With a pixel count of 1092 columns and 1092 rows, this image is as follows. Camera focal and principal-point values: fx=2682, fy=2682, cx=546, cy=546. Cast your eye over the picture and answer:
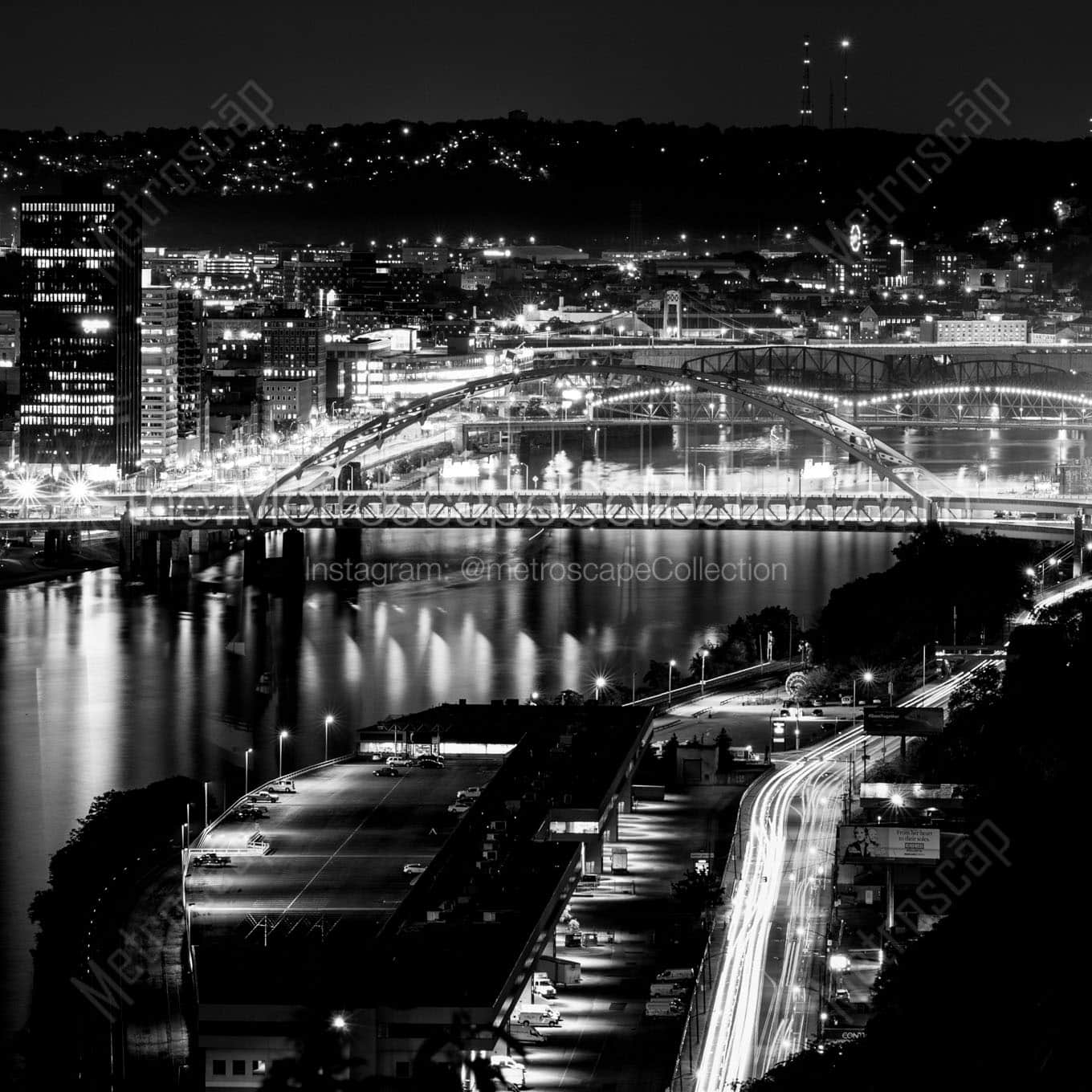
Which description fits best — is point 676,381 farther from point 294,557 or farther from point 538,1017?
point 538,1017

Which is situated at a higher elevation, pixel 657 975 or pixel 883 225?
pixel 883 225

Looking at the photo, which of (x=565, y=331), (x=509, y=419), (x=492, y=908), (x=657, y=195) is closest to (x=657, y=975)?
(x=492, y=908)

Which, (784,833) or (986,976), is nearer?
(986,976)

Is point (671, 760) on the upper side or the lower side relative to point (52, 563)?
lower

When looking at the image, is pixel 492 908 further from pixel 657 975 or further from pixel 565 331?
pixel 565 331

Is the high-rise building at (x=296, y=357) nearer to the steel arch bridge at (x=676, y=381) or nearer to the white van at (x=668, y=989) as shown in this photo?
the steel arch bridge at (x=676, y=381)

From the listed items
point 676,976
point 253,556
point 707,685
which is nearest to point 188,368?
point 253,556

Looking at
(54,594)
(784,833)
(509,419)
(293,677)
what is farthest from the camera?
(509,419)
